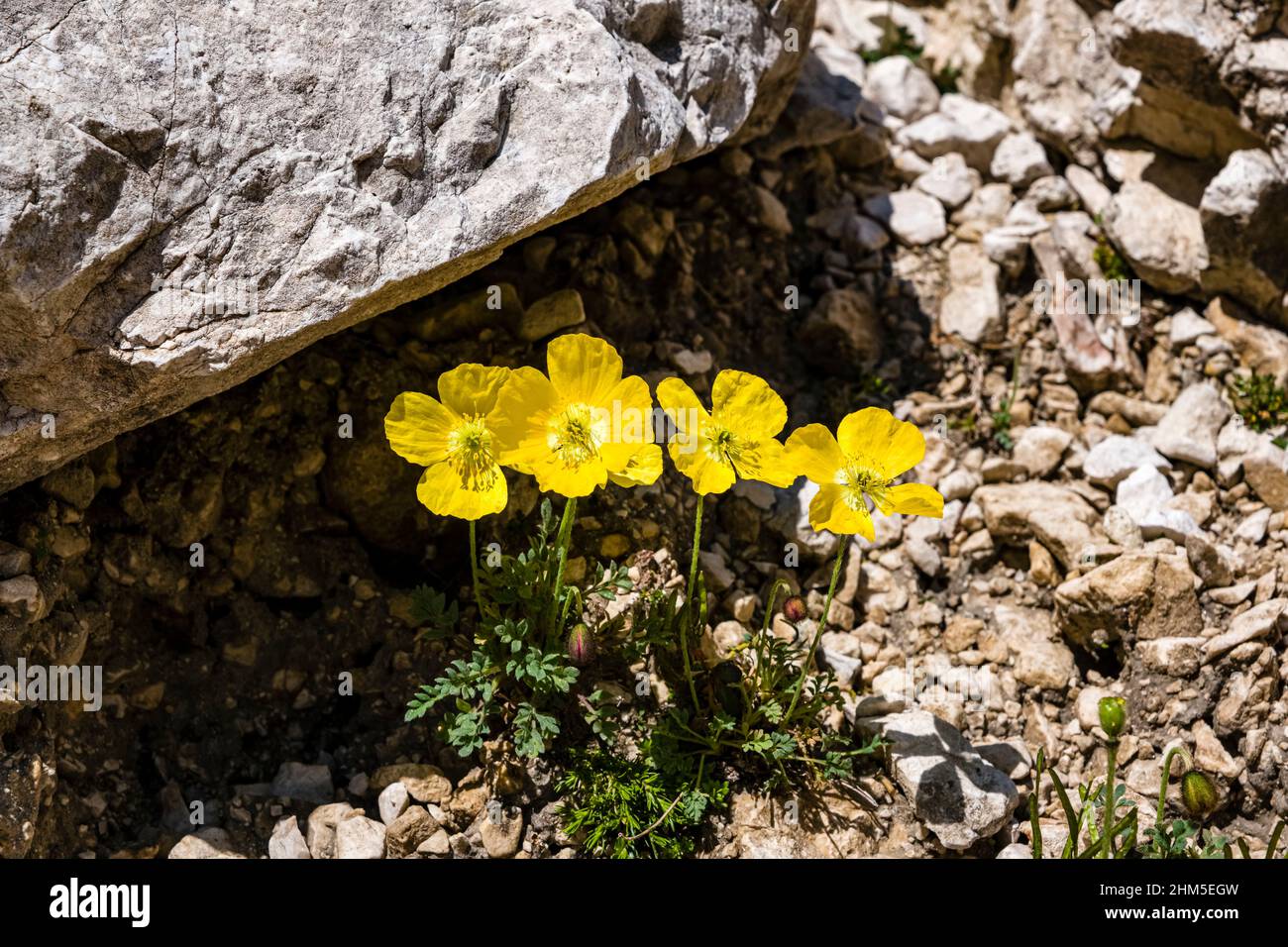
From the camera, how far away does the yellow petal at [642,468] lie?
12.1ft

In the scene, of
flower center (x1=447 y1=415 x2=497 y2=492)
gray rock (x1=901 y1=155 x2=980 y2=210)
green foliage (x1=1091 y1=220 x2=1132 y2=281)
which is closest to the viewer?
flower center (x1=447 y1=415 x2=497 y2=492)

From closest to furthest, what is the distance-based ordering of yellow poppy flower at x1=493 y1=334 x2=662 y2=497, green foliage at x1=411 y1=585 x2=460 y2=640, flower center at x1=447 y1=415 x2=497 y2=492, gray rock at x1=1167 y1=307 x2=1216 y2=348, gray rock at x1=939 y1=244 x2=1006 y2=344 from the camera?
1. yellow poppy flower at x1=493 y1=334 x2=662 y2=497
2. flower center at x1=447 y1=415 x2=497 y2=492
3. green foliage at x1=411 y1=585 x2=460 y2=640
4. gray rock at x1=1167 y1=307 x2=1216 y2=348
5. gray rock at x1=939 y1=244 x2=1006 y2=344

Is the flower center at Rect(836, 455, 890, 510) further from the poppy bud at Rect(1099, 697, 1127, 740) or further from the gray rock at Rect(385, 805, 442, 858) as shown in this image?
the gray rock at Rect(385, 805, 442, 858)

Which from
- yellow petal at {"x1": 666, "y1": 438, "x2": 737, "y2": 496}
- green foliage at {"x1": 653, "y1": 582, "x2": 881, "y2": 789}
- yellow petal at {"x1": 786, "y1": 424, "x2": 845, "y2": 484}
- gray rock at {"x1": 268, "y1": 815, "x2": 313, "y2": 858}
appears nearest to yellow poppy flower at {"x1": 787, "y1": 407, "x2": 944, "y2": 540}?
yellow petal at {"x1": 786, "y1": 424, "x2": 845, "y2": 484}

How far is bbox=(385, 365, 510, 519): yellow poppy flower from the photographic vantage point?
148 inches

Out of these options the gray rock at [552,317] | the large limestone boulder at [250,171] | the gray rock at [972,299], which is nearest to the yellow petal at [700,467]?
the large limestone boulder at [250,171]

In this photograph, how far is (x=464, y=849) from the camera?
389cm

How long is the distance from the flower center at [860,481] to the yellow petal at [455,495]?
1.12 metres

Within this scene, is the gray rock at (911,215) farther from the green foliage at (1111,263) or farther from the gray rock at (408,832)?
the gray rock at (408,832)

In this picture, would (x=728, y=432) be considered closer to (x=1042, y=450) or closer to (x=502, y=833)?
(x=502, y=833)

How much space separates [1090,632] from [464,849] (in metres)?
2.46

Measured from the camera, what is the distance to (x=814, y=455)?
3.81 metres
